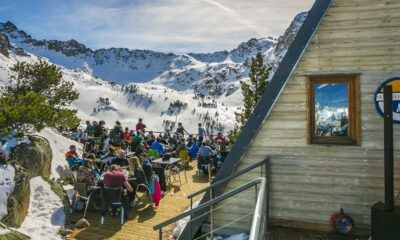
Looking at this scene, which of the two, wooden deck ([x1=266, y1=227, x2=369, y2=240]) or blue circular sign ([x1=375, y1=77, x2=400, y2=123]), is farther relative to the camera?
wooden deck ([x1=266, y1=227, x2=369, y2=240])

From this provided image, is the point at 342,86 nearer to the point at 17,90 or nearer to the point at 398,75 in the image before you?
the point at 398,75

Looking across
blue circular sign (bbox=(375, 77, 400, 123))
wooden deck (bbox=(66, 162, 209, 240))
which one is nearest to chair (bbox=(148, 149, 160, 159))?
wooden deck (bbox=(66, 162, 209, 240))

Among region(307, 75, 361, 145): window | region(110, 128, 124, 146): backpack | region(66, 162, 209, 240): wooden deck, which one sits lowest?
region(66, 162, 209, 240): wooden deck

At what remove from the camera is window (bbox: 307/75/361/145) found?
406 centimetres

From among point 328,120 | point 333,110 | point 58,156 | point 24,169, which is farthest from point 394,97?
point 58,156

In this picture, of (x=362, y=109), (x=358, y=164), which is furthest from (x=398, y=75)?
(x=358, y=164)

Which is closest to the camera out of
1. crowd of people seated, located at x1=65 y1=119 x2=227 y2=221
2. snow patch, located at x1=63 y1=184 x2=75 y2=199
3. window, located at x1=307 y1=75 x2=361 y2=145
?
window, located at x1=307 y1=75 x2=361 y2=145

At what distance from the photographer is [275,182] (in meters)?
4.34

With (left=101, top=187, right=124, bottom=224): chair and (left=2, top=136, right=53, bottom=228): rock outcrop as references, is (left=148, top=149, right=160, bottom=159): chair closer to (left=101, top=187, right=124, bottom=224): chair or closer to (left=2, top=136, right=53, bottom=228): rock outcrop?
(left=2, top=136, right=53, bottom=228): rock outcrop

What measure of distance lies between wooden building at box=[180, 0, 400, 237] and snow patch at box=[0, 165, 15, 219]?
14.7 feet

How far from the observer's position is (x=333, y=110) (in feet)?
13.5

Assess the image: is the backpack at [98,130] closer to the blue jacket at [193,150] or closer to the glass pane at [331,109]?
the blue jacket at [193,150]

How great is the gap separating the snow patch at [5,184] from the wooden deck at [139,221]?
1415 millimetres

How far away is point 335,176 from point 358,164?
38 centimetres
